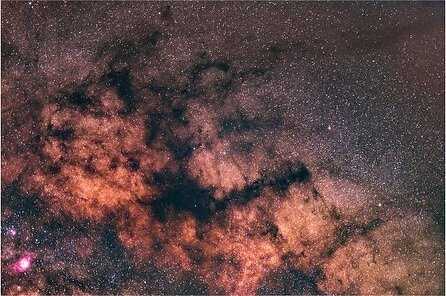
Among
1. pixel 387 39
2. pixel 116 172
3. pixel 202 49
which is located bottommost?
pixel 116 172

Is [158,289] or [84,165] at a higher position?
[84,165]

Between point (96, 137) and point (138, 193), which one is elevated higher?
point (96, 137)

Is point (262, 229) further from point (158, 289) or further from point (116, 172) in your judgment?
point (116, 172)

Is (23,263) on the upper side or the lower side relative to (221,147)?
lower

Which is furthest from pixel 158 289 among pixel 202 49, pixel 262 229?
pixel 202 49

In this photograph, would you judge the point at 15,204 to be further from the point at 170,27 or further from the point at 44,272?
the point at 170,27

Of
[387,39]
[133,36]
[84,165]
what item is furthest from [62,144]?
[387,39]
